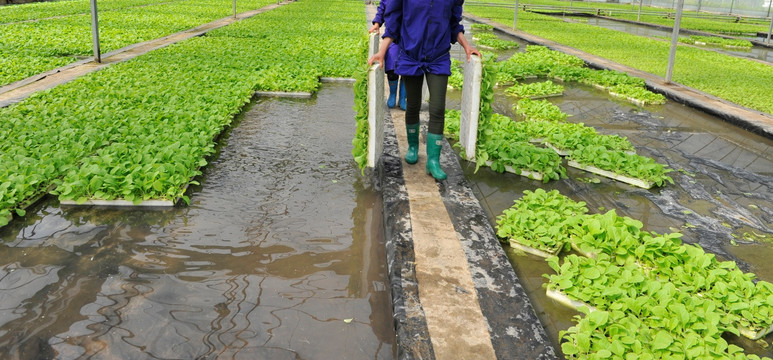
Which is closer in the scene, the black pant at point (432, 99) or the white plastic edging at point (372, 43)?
the black pant at point (432, 99)

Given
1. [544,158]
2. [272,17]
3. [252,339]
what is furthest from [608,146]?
[272,17]

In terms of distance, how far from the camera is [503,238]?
13.2ft

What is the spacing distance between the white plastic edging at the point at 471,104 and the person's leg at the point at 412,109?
1.35 feet

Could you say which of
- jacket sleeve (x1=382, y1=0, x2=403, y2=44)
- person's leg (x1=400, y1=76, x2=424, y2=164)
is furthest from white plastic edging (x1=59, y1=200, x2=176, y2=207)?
jacket sleeve (x1=382, y1=0, x2=403, y2=44)

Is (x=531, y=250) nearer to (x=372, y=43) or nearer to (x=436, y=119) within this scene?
(x=436, y=119)

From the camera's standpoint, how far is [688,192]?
513 cm

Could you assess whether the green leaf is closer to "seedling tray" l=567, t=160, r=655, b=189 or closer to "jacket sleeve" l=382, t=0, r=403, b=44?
"seedling tray" l=567, t=160, r=655, b=189

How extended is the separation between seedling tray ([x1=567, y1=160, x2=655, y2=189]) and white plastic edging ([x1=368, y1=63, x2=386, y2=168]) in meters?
2.09

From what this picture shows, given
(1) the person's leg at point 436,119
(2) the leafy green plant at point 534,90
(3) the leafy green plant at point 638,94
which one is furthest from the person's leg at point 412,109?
(3) the leafy green plant at point 638,94

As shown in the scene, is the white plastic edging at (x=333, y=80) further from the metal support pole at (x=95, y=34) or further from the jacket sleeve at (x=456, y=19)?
the jacket sleeve at (x=456, y=19)

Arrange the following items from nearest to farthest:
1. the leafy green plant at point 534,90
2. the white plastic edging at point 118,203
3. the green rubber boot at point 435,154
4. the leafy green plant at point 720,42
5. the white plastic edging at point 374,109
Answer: the white plastic edging at point 118,203
the white plastic edging at point 374,109
the green rubber boot at point 435,154
the leafy green plant at point 534,90
the leafy green plant at point 720,42

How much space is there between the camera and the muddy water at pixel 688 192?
12.4 ft

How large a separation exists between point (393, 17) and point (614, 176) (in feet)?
8.39

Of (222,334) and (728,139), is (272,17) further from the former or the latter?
(222,334)
